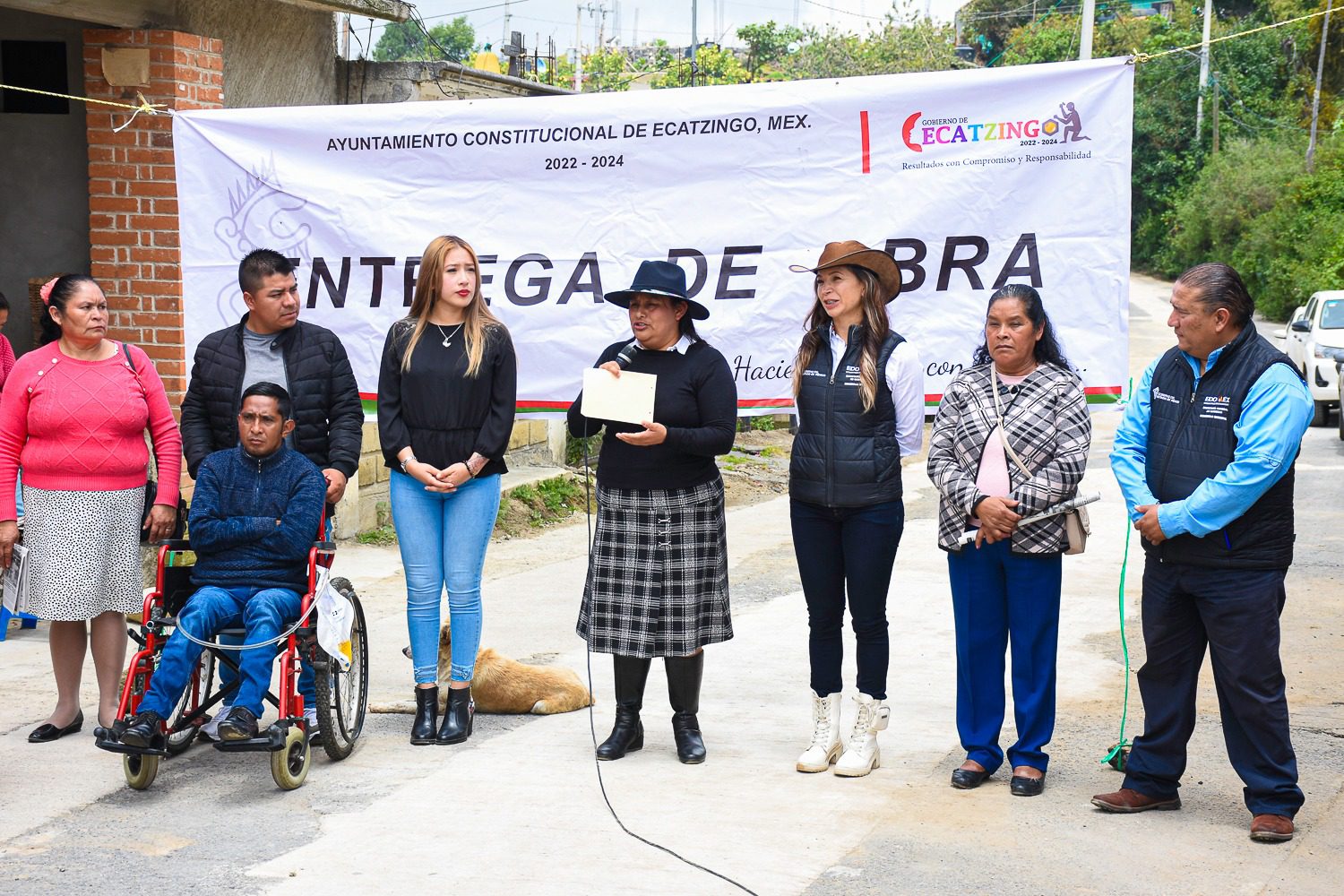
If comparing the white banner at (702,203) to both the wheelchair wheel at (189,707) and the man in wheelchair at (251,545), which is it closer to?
the man in wheelchair at (251,545)

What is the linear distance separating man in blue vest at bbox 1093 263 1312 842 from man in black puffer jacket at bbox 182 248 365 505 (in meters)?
3.17

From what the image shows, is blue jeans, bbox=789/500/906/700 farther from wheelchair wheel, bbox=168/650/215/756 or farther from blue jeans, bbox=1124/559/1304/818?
wheelchair wheel, bbox=168/650/215/756

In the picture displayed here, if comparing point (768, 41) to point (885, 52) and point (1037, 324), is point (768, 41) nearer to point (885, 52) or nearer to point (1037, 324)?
point (885, 52)

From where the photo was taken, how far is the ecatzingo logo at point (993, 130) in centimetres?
601

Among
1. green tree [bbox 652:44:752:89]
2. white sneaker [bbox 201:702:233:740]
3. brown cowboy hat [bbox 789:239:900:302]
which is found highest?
green tree [bbox 652:44:752:89]

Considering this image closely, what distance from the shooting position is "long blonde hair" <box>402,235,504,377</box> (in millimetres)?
5703

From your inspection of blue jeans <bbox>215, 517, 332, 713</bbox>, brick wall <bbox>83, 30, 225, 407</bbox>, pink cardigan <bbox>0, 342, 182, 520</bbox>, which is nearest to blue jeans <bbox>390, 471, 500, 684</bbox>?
blue jeans <bbox>215, 517, 332, 713</bbox>

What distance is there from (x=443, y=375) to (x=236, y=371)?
34.4 inches

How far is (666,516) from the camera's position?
5512 millimetres

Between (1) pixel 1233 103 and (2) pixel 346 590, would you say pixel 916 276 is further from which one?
(1) pixel 1233 103

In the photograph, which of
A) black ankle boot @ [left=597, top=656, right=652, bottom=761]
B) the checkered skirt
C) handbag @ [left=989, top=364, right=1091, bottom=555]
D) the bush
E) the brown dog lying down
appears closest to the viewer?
handbag @ [left=989, top=364, right=1091, bottom=555]

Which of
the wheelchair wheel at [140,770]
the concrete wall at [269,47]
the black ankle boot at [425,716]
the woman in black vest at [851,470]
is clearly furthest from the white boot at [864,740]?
the concrete wall at [269,47]

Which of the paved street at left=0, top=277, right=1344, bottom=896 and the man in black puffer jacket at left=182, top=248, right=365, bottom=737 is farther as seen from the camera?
the man in black puffer jacket at left=182, top=248, right=365, bottom=737

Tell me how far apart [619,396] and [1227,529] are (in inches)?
86.6
